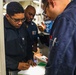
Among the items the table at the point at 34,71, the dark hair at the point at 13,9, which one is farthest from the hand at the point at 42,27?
the dark hair at the point at 13,9

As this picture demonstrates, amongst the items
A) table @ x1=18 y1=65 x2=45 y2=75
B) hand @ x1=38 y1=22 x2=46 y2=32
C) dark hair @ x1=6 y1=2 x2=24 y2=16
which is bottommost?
table @ x1=18 y1=65 x2=45 y2=75

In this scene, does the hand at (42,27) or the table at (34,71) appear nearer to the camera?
the table at (34,71)

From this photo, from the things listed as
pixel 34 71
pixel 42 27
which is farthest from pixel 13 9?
pixel 42 27

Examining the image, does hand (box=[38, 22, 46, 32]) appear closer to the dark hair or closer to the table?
the table

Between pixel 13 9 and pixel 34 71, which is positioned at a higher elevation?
pixel 13 9

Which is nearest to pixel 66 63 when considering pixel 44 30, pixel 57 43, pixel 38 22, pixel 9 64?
pixel 57 43

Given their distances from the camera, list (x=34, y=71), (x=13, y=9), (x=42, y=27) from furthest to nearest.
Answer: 1. (x=42, y=27)
2. (x=34, y=71)
3. (x=13, y=9)

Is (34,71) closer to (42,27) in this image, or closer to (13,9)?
(13,9)

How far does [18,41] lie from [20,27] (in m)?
0.16

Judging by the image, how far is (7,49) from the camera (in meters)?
1.53

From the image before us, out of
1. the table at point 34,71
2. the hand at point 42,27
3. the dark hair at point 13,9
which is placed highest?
the dark hair at point 13,9

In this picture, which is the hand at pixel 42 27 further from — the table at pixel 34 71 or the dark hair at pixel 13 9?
the dark hair at pixel 13 9

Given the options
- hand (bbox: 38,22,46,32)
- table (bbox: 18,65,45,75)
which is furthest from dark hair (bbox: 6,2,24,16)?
hand (bbox: 38,22,46,32)

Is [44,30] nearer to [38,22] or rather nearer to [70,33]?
[38,22]
